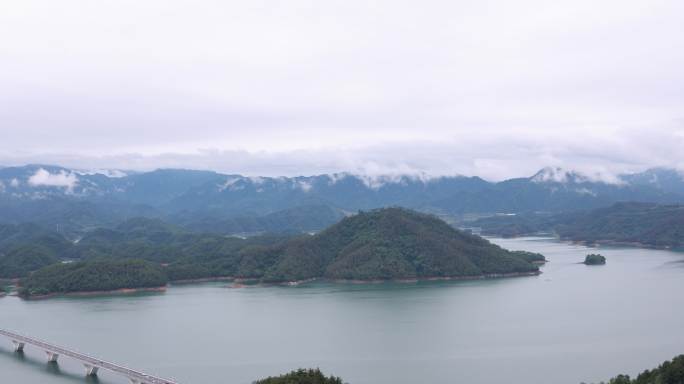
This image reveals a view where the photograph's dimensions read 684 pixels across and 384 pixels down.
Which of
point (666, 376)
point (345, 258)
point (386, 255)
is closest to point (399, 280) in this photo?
point (386, 255)

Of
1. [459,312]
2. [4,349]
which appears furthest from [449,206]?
[4,349]

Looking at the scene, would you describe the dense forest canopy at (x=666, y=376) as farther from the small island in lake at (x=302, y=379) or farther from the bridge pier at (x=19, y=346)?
the bridge pier at (x=19, y=346)

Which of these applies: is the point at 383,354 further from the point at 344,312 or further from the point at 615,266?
the point at 615,266

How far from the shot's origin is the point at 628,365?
3141 cm

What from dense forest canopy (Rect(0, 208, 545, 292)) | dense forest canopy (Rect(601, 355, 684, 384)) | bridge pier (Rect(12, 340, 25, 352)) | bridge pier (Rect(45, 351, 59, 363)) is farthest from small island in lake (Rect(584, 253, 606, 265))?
bridge pier (Rect(12, 340, 25, 352))

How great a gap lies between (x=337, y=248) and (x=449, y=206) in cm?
11722

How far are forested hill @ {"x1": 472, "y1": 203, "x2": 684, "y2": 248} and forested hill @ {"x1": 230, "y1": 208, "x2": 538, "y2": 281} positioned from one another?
35841 millimetres

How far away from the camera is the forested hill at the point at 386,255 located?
65.8 meters

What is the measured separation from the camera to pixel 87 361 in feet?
109

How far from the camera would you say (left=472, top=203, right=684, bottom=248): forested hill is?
97188mm

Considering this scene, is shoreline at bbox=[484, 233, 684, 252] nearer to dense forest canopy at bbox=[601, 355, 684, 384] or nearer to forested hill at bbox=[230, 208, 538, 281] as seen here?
forested hill at bbox=[230, 208, 538, 281]

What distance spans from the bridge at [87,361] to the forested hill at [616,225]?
82507 mm

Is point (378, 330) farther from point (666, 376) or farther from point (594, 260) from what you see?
point (594, 260)

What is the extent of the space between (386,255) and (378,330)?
26.5 meters
